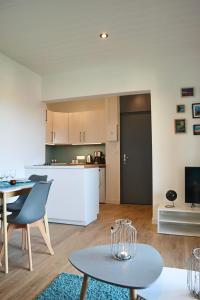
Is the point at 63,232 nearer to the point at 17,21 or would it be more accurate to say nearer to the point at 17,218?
the point at 17,218

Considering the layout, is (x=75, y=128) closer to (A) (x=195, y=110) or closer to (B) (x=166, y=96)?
(B) (x=166, y=96)

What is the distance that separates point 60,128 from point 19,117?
2.04 meters

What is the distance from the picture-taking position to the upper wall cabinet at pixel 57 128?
594 centimetres

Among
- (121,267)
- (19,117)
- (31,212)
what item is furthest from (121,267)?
(19,117)

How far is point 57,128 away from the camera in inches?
241

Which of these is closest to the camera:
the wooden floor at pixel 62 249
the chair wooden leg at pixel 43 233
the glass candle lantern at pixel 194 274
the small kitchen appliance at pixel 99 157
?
the glass candle lantern at pixel 194 274

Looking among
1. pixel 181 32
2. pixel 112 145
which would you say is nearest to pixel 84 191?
pixel 112 145

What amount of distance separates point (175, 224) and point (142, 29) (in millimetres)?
2895

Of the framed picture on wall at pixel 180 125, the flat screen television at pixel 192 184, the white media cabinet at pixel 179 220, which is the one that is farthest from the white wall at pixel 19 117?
the flat screen television at pixel 192 184

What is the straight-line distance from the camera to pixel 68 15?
9.08ft

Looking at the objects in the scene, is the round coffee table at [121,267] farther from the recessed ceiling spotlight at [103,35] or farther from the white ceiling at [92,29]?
the recessed ceiling spotlight at [103,35]

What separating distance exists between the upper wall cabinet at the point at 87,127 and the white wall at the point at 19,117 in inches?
57.4

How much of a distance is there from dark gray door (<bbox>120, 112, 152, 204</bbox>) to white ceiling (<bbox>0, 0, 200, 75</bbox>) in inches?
77.8

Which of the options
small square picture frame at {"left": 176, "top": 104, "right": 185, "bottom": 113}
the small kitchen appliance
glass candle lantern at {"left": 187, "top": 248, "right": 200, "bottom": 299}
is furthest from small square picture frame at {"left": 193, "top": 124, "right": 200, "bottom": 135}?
the small kitchen appliance
